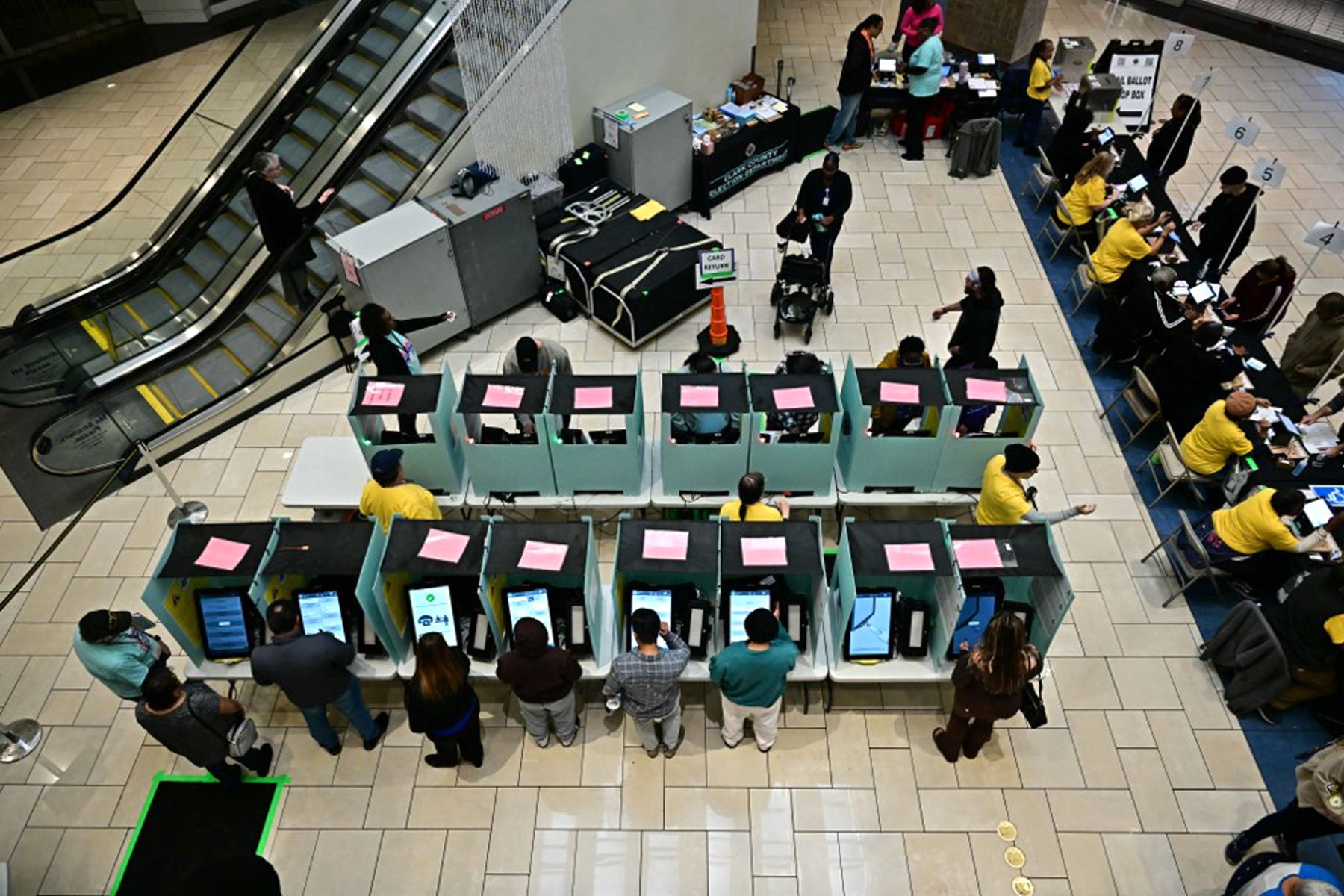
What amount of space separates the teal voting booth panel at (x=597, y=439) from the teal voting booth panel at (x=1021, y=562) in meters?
2.18

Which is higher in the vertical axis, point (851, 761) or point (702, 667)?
point (702, 667)

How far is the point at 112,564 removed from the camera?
22.0ft

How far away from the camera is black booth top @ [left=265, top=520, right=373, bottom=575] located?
501 cm

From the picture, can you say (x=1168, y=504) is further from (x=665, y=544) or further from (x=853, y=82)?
(x=853, y=82)

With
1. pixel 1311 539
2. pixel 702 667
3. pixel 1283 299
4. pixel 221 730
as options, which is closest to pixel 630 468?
pixel 702 667

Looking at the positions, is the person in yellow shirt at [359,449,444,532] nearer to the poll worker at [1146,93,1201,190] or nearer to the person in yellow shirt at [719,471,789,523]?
the person in yellow shirt at [719,471,789,523]

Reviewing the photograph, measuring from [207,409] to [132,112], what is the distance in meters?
6.28

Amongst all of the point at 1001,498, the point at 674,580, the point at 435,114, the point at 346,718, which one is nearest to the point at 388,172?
the point at 435,114

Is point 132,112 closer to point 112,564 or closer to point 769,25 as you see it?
point 112,564

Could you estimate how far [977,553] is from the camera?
4.95 metres

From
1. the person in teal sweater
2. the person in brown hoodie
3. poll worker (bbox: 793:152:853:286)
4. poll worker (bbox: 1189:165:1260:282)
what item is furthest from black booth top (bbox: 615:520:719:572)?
poll worker (bbox: 1189:165:1260:282)

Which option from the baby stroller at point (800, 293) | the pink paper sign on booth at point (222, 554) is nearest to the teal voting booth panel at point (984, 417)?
the baby stroller at point (800, 293)

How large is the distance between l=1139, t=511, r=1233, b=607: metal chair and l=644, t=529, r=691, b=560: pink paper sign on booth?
3673 mm

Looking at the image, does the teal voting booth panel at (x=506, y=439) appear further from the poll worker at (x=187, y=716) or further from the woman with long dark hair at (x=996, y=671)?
the woman with long dark hair at (x=996, y=671)
